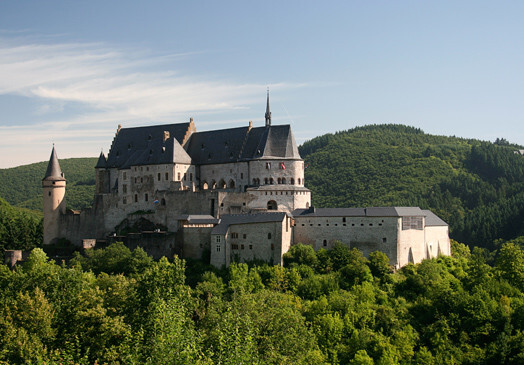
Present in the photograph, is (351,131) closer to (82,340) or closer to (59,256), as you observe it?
(59,256)

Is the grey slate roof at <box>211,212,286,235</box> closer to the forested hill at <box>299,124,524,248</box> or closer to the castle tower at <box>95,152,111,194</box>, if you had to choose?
the castle tower at <box>95,152,111,194</box>

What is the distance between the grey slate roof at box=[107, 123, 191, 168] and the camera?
238 ft

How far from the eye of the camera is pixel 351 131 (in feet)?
595

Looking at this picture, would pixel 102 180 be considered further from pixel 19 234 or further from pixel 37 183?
pixel 37 183

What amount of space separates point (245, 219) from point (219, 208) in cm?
600

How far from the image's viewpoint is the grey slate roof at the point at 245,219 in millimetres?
60656

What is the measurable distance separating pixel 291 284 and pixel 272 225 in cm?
574

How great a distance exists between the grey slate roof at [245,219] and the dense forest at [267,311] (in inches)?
131

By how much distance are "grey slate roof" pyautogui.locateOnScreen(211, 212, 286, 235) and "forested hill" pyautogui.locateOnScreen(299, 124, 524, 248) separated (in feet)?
189

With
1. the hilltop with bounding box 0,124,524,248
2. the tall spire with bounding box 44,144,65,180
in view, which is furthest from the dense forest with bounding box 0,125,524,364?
the hilltop with bounding box 0,124,524,248

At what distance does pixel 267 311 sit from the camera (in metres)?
45.6

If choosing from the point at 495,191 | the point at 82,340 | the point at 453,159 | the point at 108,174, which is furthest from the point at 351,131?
the point at 82,340

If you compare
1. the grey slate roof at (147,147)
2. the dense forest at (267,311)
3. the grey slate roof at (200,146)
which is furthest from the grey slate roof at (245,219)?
the grey slate roof at (147,147)

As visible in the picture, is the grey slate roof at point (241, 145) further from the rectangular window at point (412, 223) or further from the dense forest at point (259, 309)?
the rectangular window at point (412, 223)
